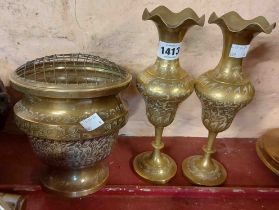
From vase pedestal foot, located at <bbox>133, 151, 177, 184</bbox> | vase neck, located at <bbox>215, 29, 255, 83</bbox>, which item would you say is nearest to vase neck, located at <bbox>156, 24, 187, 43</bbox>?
vase neck, located at <bbox>215, 29, 255, 83</bbox>

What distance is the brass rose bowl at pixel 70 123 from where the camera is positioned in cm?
63

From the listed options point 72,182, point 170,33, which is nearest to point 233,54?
point 170,33

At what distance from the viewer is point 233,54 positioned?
739 millimetres

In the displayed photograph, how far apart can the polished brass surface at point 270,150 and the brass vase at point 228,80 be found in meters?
0.19

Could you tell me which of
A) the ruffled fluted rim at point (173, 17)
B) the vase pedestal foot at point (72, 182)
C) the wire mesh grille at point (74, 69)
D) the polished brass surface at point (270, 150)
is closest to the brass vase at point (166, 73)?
the ruffled fluted rim at point (173, 17)

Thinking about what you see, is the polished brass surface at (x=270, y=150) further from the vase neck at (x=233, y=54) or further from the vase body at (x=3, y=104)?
the vase body at (x=3, y=104)

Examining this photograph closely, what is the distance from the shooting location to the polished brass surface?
2.88 ft

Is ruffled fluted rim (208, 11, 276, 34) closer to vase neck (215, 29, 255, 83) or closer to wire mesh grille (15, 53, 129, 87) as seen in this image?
vase neck (215, 29, 255, 83)

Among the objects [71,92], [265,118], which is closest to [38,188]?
[71,92]

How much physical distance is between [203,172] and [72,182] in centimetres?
41

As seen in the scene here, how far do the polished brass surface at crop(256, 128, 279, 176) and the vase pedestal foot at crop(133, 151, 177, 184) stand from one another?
298mm

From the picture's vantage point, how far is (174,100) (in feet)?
2.48

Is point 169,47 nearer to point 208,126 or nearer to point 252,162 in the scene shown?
point 208,126

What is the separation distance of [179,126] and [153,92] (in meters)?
0.38
